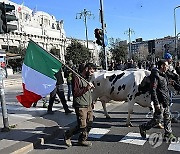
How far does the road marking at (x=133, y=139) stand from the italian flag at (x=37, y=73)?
2153 mm

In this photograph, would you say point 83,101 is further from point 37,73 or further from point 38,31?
point 38,31

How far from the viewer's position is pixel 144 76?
8.39 m

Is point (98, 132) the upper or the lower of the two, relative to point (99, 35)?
lower

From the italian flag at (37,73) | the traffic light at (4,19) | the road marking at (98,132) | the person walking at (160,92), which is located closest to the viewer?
the person walking at (160,92)

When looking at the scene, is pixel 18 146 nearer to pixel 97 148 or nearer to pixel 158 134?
pixel 97 148

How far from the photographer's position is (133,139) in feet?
22.6

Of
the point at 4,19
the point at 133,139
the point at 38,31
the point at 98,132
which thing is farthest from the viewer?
the point at 38,31

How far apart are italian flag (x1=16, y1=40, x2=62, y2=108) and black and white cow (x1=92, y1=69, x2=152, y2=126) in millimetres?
2396

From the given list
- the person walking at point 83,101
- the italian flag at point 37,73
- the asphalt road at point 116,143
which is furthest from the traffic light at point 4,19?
the asphalt road at point 116,143

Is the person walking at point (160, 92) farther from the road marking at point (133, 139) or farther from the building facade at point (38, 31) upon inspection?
the building facade at point (38, 31)

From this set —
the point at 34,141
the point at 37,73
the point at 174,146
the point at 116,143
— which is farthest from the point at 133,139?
the point at 37,73

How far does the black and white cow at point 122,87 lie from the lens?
826 centimetres

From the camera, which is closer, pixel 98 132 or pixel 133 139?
pixel 133 139

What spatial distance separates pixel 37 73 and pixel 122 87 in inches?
109
